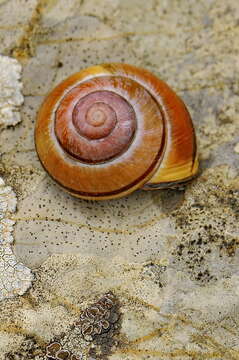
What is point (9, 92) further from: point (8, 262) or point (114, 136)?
point (8, 262)

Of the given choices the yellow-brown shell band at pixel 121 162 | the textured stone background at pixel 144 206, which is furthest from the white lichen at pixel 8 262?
the yellow-brown shell band at pixel 121 162

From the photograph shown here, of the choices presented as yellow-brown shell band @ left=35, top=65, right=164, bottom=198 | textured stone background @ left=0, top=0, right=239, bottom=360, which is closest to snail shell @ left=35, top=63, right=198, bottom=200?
yellow-brown shell band @ left=35, top=65, right=164, bottom=198

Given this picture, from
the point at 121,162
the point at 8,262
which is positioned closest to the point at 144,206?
the point at 121,162

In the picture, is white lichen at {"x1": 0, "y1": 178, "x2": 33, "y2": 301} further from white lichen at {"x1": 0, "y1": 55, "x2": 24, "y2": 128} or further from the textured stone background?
white lichen at {"x1": 0, "y1": 55, "x2": 24, "y2": 128}

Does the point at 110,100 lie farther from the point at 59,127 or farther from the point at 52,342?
the point at 52,342

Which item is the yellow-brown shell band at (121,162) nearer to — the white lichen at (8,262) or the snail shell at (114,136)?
the snail shell at (114,136)

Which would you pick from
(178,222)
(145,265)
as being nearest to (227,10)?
(178,222)
